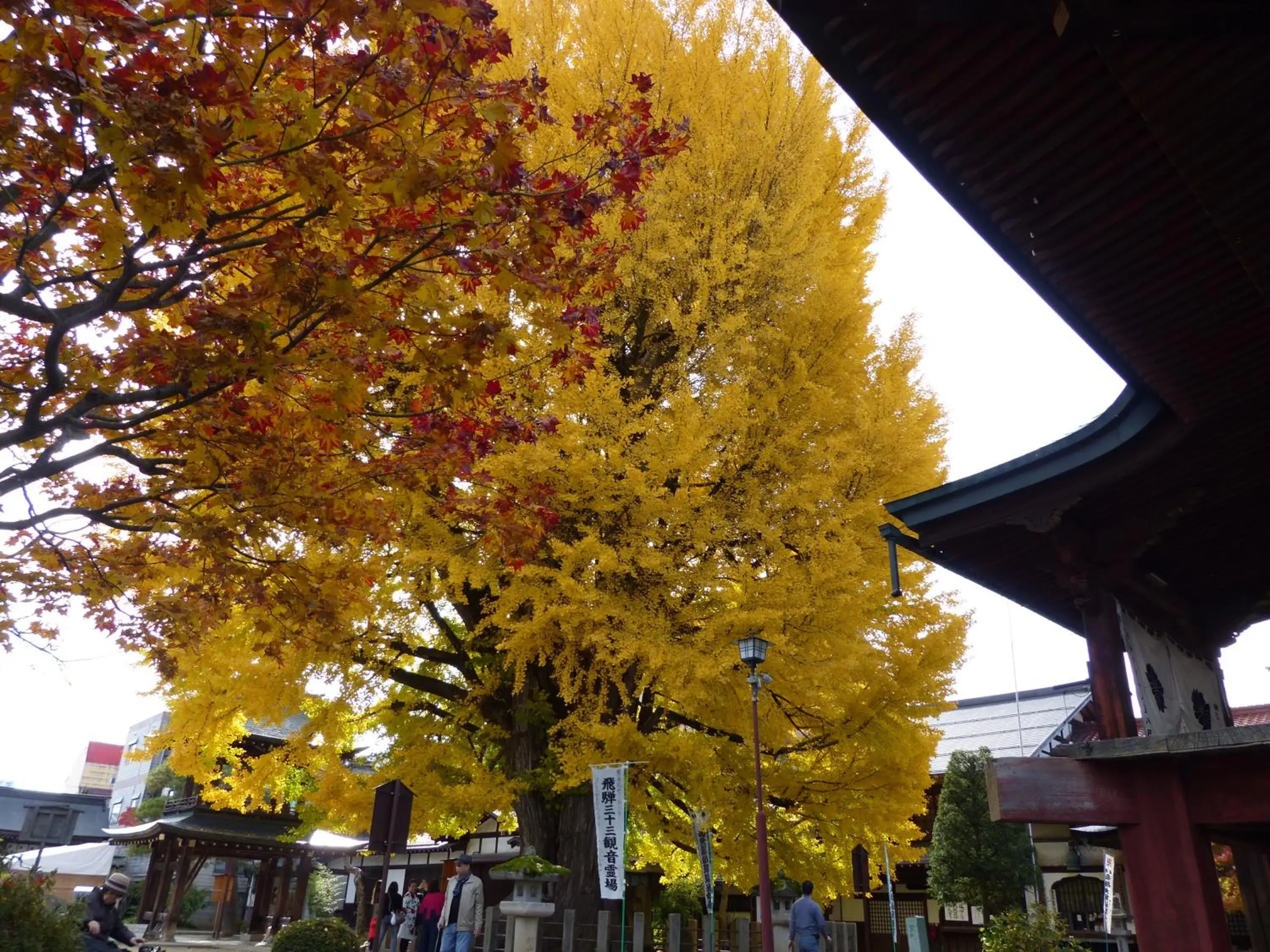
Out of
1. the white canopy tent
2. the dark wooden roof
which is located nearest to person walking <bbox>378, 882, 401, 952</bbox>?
the dark wooden roof

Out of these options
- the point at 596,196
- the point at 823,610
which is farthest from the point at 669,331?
the point at 596,196

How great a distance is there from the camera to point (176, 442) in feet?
17.0

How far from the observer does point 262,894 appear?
23.5 m

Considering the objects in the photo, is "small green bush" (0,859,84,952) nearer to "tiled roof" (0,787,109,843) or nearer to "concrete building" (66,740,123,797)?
"tiled roof" (0,787,109,843)

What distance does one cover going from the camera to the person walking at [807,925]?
1004 centimetres

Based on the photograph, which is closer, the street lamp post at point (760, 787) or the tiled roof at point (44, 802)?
the street lamp post at point (760, 787)

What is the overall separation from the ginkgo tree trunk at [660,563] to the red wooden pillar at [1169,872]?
3140 mm

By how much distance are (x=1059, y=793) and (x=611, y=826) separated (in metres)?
5.55

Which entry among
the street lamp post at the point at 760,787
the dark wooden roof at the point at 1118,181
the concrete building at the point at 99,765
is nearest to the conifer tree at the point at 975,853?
the street lamp post at the point at 760,787

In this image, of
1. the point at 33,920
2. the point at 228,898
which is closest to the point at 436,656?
the point at 33,920

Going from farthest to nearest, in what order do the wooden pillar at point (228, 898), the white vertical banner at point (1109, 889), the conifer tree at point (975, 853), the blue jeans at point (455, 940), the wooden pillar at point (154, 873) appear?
1. the wooden pillar at point (228, 898)
2. the wooden pillar at point (154, 873)
3. the conifer tree at point (975, 853)
4. the white vertical banner at point (1109, 889)
5. the blue jeans at point (455, 940)

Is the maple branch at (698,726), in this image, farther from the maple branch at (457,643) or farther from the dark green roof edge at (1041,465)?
the dark green roof edge at (1041,465)

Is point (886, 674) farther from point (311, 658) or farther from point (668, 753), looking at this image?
point (311, 658)

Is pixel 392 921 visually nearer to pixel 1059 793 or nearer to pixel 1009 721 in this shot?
pixel 1009 721
